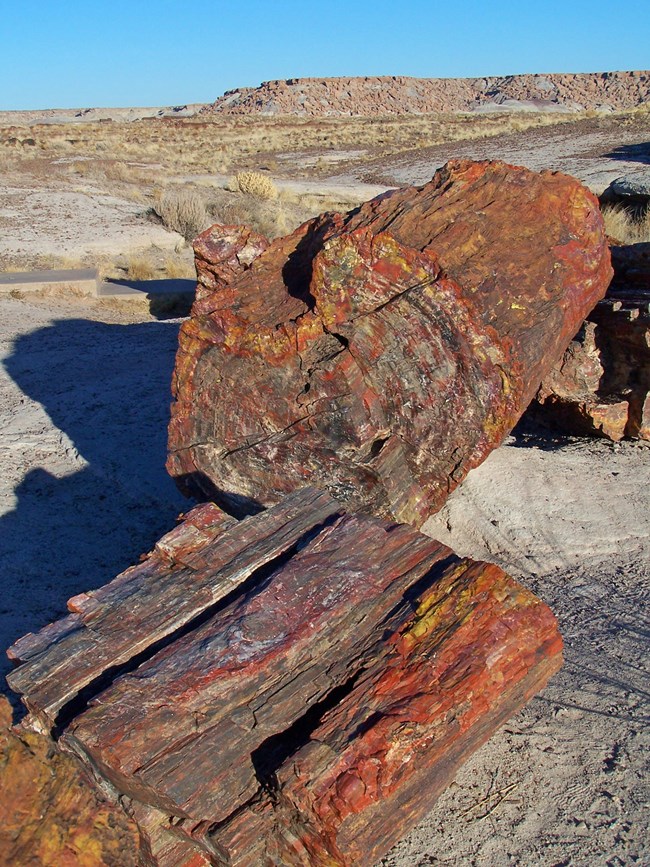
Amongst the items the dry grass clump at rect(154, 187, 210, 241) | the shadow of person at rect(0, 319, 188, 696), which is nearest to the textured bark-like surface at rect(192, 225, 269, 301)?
the shadow of person at rect(0, 319, 188, 696)

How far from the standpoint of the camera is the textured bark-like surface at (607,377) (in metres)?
5.52

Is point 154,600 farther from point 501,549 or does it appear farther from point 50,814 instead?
point 501,549

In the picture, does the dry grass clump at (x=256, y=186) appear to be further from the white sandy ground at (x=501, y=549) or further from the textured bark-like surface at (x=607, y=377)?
the textured bark-like surface at (x=607, y=377)

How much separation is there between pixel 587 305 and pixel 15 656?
130 inches

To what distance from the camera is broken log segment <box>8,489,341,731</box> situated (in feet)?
9.52

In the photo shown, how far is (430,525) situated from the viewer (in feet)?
16.0

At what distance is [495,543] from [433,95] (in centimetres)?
8607

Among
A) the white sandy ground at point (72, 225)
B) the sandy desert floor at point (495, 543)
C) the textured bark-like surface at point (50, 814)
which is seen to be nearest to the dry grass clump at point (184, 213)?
the white sandy ground at point (72, 225)

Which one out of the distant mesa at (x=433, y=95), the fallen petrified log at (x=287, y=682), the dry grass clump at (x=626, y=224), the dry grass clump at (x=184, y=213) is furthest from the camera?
the distant mesa at (x=433, y=95)

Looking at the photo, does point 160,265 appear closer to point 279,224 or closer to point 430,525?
point 279,224

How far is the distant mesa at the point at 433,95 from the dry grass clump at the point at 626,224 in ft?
208

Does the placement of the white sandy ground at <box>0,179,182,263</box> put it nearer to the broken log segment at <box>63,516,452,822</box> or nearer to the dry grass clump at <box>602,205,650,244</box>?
the dry grass clump at <box>602,205,650,244</box>

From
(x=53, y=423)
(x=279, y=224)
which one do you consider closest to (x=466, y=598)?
(x=53, y=423)

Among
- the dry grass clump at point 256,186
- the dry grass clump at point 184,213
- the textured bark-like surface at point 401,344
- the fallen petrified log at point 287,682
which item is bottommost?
the fallen petrified log at point 287,682
